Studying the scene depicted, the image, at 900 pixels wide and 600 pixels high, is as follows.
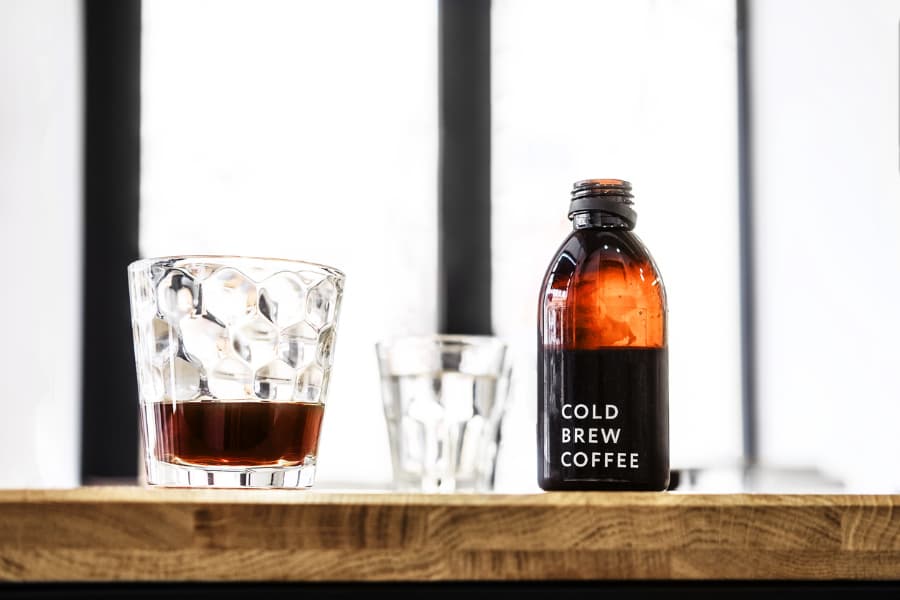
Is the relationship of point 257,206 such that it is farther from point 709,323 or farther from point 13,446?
point 709,323

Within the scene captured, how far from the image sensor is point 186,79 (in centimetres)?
209

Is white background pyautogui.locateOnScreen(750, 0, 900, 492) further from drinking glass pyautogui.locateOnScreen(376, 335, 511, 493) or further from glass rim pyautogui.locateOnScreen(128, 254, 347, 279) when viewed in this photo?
glass rim pyautogui.locateOnScreen(128, 254, 347, 279)

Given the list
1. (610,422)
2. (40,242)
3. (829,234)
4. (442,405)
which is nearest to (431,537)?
(610,422)

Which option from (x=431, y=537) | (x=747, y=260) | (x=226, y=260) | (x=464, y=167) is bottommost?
(x=431, y=537)

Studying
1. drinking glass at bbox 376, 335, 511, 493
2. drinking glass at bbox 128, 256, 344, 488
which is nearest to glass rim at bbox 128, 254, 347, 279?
drinking glass at bbox 128, 256, 344, 488

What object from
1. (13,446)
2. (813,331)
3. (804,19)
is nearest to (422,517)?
(13,446)

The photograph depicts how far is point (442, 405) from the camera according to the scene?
2.75 feet

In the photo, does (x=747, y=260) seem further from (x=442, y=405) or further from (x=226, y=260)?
(x=226, y=260)

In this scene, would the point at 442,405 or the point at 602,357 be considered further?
the point at 442,405

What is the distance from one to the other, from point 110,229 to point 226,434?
62.8 inches

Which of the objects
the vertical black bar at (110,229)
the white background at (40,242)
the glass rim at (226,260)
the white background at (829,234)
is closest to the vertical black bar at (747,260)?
the white background at (829,234)

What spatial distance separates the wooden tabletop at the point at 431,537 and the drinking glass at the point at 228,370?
97 millimetres

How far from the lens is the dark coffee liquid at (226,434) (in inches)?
21.1

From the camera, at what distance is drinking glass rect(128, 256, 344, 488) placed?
0.54m
